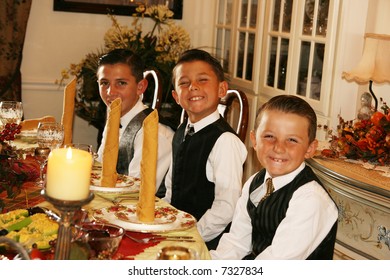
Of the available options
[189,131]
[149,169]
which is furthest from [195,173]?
[149,169]

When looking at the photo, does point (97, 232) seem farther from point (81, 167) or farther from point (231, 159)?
point (231, 159)

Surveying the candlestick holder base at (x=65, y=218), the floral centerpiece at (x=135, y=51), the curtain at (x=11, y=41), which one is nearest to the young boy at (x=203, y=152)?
the candlestick holder base at (x=65, y=218)

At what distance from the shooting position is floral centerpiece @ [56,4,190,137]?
4.87m

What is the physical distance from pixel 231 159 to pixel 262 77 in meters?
2.14

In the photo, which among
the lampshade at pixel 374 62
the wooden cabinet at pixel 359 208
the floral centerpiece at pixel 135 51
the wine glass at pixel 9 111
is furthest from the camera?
the floral centerpiece at pixel 135 51

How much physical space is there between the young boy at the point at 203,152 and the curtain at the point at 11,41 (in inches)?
97.1

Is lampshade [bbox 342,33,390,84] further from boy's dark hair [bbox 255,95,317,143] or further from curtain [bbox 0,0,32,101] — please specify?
curtain [bbox 0,0,32,101]

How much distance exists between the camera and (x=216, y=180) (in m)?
2.57

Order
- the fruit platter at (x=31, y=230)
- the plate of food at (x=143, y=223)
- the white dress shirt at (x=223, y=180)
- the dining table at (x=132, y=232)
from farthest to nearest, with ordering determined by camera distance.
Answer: the white dress shirt at (x=223, y=180)
the plate of food at (x=143, y=223)
the dining table at (x=132, y=232)
the fruit platter at (x=31, y=230)

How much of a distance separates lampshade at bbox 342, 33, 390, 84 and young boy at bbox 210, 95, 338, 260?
4.39ft

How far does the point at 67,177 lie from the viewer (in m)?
1.12

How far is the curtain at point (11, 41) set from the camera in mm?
4945

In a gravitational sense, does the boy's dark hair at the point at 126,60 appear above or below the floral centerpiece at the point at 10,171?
above

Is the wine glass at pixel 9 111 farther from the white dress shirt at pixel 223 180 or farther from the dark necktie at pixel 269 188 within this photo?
the dark necktie at pixel 269 188
